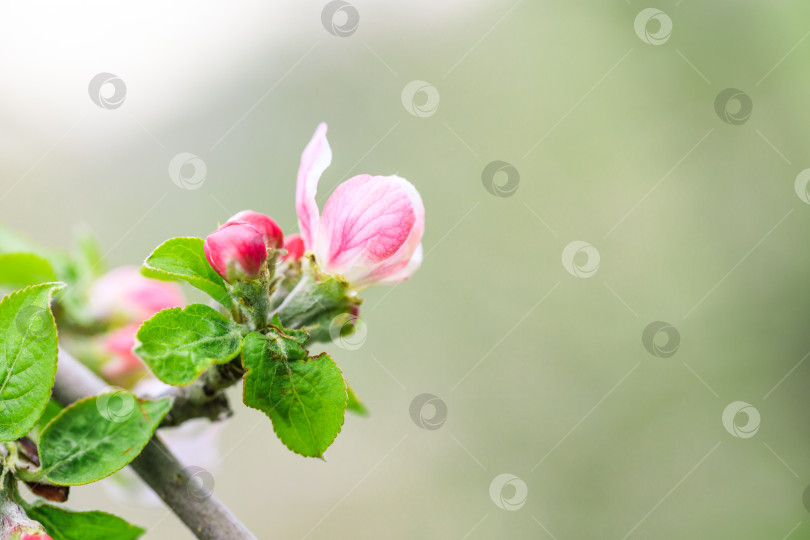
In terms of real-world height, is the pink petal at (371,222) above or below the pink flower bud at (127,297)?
above

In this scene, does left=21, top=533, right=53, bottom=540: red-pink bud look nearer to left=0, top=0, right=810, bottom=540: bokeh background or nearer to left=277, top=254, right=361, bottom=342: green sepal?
left=277, top=254, right=361, bottom=342: green sepal

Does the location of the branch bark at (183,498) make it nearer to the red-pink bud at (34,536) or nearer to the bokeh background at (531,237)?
the red-pink bud at (34,536)

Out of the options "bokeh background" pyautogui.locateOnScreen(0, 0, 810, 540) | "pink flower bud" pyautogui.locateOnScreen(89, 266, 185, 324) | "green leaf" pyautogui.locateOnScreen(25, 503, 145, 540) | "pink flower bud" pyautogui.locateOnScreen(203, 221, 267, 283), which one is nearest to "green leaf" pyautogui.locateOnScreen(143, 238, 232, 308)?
"pink flower bud" pyautogui.locateOnScreen(203, 221, 267, 283)

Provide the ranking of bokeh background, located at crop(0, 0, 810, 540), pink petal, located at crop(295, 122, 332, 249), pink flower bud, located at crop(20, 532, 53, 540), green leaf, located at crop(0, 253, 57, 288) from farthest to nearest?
1. bokeh background, located at crop(0, 0, 810, 540)
2. green leaf, located at crop(0, 253, 57, 288)
3. pink petal, located at crop(295, 122, 332, 249)
4. pink flower bud, located at crop(20, 532, 53, 540)

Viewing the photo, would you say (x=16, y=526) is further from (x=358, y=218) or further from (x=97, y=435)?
(x=358, y=218)

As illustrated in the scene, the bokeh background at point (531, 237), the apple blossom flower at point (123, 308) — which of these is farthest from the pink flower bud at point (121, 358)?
the bokeh background at point (531, 237)

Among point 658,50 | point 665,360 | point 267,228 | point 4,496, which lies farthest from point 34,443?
point 658,50
